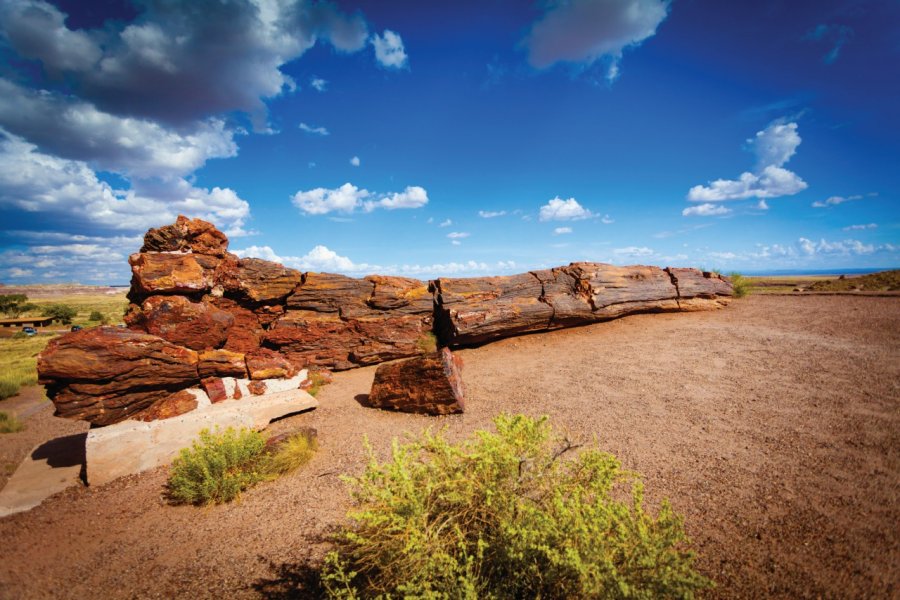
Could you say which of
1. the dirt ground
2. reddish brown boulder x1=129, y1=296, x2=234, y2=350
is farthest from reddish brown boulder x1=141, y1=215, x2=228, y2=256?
the dirt ground

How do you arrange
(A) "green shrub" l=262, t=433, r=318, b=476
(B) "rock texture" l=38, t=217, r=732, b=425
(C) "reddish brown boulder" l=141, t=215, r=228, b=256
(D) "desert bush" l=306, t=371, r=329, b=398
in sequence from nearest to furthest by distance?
(A) "green shrub" l=262, t=433, r=318, b=476 → (B) "rock texture" l=38, t=217, r=732, b=425 → (D) "desert bush" l=306, t=371, r=329, b=398 → (C) "reddish brown boulder" l=141, t=215, r=228, b=256

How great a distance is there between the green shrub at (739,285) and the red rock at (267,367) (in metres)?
17.8

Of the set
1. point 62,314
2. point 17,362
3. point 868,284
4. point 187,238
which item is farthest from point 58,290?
point 868,284

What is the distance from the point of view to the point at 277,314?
36.2 feet

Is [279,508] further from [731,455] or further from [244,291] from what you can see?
[244,291]

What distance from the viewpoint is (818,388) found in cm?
648

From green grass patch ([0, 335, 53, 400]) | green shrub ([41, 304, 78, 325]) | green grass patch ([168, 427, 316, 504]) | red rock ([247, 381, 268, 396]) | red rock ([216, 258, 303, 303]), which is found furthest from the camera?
green shrub ([41, 304, 78, 325])

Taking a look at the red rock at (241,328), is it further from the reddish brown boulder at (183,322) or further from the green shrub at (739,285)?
the green shrub at (739,285)

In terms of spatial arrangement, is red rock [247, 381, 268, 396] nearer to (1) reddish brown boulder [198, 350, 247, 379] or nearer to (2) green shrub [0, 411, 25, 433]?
(1) reddish brown boulder [198, 350, 247, 379]

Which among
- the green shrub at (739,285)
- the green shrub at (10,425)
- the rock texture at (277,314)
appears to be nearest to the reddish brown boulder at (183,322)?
the rock texture at (277,314)

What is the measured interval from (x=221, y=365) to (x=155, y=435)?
1.85 meters

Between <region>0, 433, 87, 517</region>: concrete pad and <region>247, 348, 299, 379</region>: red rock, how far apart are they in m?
3.27

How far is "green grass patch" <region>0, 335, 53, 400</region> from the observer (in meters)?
13.4

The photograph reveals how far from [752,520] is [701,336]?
786 cm
